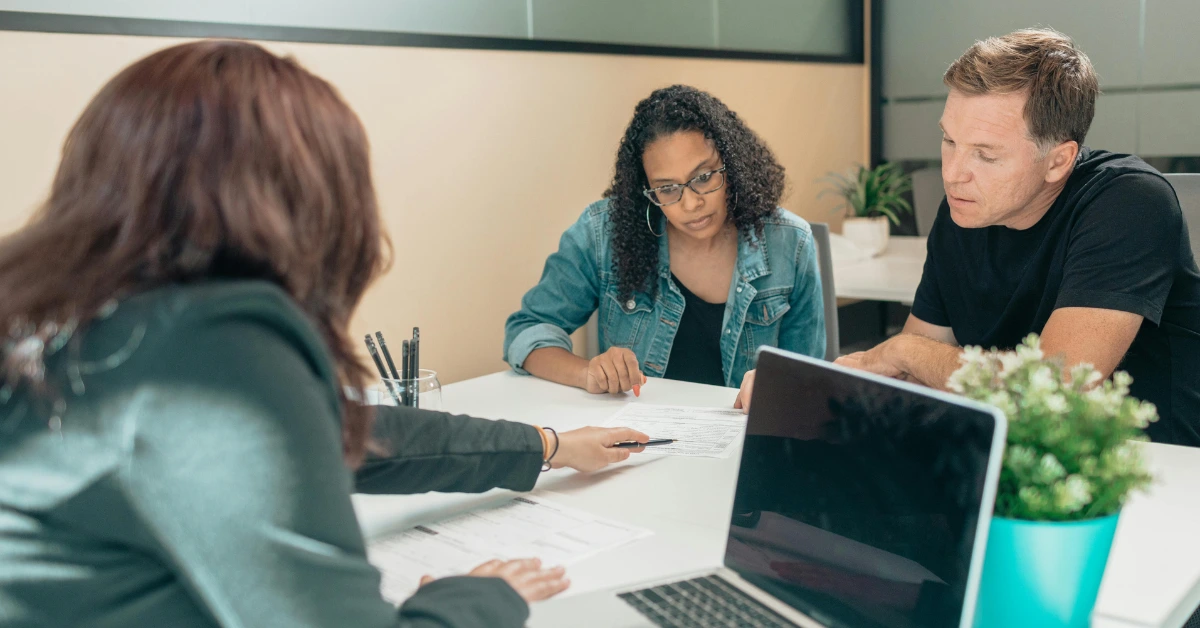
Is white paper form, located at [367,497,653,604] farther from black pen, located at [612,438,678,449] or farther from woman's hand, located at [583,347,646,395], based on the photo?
woman's hand, located at [583,347,646,395]

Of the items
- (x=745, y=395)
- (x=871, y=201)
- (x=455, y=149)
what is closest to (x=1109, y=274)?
(x=745, y=395)

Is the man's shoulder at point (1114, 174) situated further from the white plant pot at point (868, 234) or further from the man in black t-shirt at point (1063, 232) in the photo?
the white plant pot at point (868, 234)

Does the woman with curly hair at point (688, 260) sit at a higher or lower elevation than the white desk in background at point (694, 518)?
higher

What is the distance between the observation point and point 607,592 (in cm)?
104

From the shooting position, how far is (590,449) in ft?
4.60

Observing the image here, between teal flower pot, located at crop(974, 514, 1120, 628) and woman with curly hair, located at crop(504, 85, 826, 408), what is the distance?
1301 mm

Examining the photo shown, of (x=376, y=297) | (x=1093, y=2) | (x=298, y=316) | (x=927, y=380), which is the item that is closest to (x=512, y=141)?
(x=376, y=297)

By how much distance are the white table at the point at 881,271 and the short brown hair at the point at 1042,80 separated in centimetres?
110

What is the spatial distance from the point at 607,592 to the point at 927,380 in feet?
2.63

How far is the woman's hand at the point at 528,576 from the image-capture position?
39.1 inches

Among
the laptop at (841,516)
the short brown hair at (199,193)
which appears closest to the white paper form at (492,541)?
the laptop at (841,516)

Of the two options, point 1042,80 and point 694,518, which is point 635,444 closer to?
point 694,518

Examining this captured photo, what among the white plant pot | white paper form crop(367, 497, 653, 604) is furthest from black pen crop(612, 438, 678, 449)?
the white plant pot

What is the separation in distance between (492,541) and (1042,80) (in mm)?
1196
